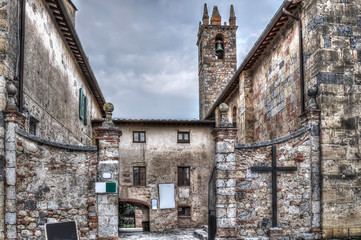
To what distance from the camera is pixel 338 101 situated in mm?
9008

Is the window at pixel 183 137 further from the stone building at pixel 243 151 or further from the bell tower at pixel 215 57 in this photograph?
the stone building at pixel 243 151

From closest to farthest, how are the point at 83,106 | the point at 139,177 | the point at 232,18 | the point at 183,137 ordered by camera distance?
1. the point at 83,106
2. the point at 139,177
3. the point at 183,137
4. the point at 232,18

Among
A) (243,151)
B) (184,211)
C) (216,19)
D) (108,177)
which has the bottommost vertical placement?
(184,211)

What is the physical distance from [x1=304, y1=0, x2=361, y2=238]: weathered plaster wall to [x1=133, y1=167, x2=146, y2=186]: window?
1098 centimetres

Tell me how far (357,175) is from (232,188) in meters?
2.91

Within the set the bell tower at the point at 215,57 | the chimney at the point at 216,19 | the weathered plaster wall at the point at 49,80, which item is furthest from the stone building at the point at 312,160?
the chimney at the point at 216,19

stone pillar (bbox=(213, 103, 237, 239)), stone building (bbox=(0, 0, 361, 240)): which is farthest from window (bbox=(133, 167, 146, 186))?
stone pillar (bbox=(213, 103, 237, 239))

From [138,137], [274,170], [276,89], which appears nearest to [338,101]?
[274,170]

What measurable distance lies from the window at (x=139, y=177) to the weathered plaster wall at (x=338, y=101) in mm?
10982

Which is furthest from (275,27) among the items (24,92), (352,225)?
(24,92)

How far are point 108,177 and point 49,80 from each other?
4400 millimetres

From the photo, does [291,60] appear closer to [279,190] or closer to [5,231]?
[279,190]

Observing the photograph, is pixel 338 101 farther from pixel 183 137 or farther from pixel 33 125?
pixel 183 137

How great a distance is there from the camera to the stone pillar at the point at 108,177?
8.16 m
